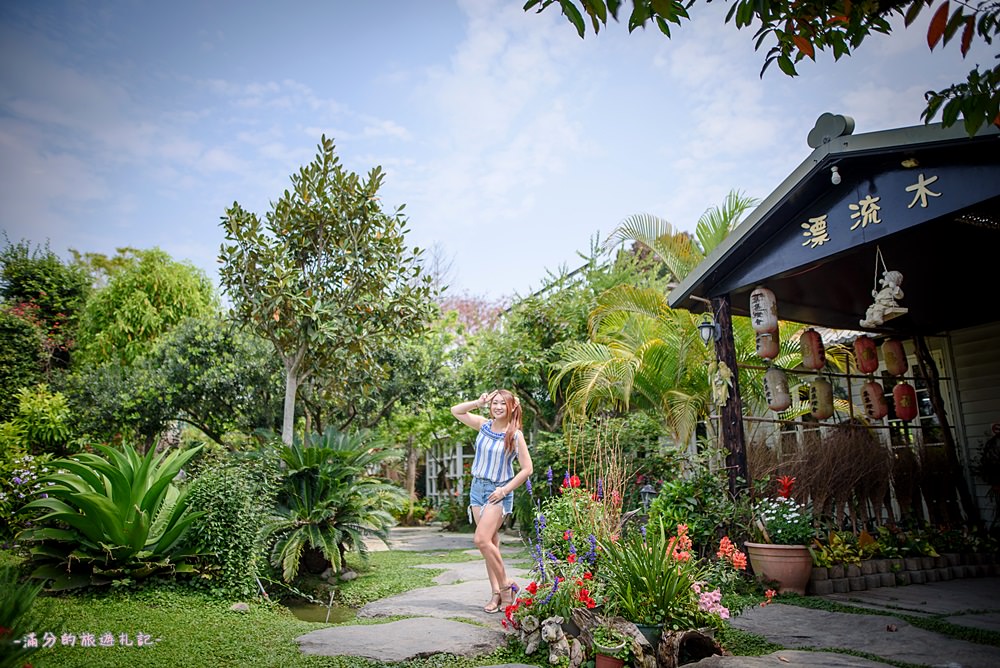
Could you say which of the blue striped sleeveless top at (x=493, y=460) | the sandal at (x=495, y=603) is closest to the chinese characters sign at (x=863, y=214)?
the blue striped sleeveless top at (x=493, y=460)

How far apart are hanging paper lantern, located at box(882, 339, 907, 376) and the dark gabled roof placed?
31 cm

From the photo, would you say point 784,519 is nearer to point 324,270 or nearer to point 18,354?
point 324,270

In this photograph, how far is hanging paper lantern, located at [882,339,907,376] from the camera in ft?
23.1

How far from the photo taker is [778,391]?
594 centimetres

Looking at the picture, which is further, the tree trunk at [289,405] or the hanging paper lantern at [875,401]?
the tree trunk at [289,405]

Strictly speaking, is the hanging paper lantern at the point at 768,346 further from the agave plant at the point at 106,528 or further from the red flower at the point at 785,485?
the agave plant at the point at 106,528

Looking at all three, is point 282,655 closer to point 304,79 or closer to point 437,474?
point 304,79

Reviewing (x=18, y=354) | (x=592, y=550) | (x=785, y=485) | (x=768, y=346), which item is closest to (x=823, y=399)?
(x=768, y=346)

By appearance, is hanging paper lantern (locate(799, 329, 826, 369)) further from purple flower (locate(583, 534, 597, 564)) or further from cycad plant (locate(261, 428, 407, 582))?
cycad plant (locate(261, 428, 407, 582))

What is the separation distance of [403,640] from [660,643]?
152cm

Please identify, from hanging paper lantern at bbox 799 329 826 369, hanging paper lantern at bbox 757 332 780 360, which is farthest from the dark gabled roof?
hanging paper lantern at bbox 799 329 826 369

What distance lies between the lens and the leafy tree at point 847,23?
2215 mm

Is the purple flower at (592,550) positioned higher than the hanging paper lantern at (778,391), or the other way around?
the hanging paper lantern at (778,391)

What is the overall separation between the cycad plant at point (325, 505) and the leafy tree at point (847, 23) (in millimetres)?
5215
